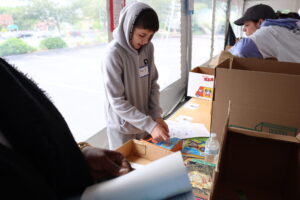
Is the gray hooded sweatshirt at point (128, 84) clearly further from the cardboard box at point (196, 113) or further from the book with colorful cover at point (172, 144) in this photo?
the cardboard box at point (196, 113)

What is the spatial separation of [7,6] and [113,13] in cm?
74

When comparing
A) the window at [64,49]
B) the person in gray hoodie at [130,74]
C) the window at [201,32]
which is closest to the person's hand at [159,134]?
→ the person in gray hoodie at [130,74]

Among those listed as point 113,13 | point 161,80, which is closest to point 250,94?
point 113,13

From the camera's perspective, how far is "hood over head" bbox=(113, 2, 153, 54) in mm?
1149

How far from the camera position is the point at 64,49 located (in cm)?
156

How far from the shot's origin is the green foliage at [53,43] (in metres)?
1.41

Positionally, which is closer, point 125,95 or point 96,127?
point 125,95

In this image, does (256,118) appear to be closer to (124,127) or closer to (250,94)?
(250,94)

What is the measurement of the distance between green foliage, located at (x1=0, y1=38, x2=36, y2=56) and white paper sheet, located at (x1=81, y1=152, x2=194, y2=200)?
1.05 m

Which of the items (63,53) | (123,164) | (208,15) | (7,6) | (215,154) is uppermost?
(208,15)

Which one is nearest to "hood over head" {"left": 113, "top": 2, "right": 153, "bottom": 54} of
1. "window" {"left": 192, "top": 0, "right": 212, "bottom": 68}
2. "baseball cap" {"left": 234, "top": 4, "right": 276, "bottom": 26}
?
"baseball cap" {"left": 234, "top": 4, "right": 276, "bottom": 26}

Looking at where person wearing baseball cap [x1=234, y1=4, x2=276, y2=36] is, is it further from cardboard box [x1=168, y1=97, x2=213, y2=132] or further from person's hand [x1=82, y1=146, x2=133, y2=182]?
person's hand [x1=82, y1=146, x2=133, y2=182]

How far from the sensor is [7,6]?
1160 millimetres

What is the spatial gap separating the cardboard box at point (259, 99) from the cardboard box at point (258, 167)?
0.21 meters
